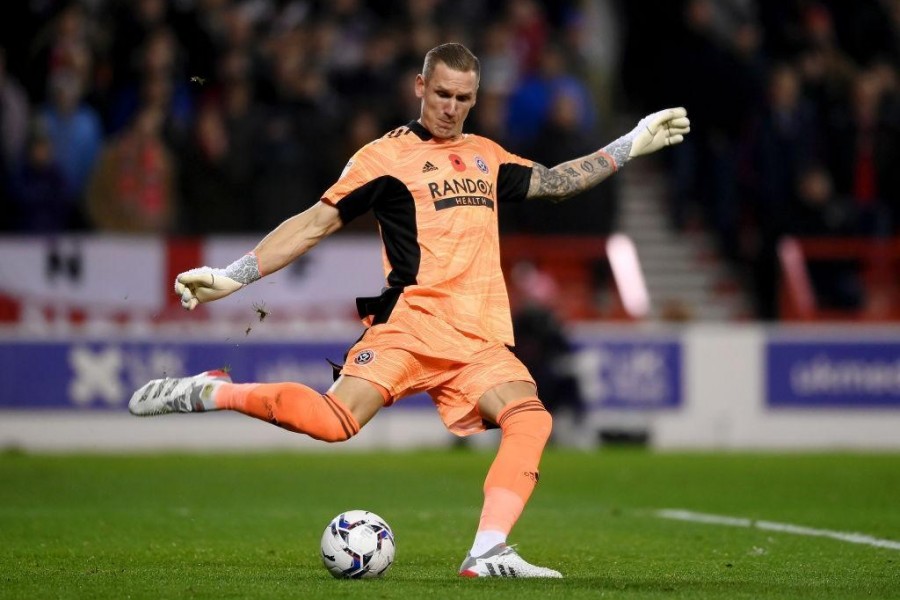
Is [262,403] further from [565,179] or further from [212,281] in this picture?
[565,179]

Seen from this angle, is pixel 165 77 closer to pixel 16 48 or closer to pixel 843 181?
pixel 16 48

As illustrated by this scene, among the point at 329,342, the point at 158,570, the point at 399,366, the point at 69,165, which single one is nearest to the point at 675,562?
the point at 399,366

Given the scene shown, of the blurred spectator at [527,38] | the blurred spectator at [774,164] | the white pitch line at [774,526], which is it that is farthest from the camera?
the blurred spectator at [527,38]

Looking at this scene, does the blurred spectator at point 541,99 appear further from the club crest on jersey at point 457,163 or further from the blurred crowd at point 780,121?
the club crest on jersey at point 457,163

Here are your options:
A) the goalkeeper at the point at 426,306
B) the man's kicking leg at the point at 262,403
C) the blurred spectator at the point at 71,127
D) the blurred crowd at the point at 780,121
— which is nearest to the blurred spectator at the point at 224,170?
the blurred spectator at the point at 71,127

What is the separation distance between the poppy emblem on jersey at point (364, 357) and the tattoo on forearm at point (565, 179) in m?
1.19

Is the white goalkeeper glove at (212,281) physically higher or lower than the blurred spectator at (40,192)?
lower

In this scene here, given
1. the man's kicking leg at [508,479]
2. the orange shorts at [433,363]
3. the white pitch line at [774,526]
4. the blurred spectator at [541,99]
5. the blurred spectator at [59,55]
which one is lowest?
the white pitch line at [774,526]

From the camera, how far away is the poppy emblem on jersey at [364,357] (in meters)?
7.61

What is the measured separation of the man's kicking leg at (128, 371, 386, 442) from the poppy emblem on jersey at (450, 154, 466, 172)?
1256mm

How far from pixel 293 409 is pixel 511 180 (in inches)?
64.6

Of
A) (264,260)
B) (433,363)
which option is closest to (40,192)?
(264,260)

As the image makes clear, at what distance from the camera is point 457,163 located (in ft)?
25.8

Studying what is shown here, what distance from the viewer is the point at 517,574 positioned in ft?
23.9
